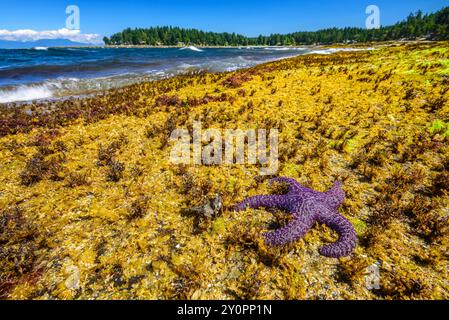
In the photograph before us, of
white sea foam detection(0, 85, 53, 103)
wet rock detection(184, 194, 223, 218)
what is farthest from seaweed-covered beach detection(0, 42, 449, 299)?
white sea foam detection(0, 85, 53, 103)

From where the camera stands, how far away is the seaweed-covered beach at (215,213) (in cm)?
478

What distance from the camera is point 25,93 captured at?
882 inches

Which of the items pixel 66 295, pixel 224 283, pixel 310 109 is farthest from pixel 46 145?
pixel 310 109

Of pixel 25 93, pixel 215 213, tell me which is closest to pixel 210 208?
pixel 215 213

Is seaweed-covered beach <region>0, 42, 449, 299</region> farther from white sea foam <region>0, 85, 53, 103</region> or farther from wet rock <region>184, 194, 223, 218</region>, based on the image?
white sea foam <region>0, 85, 53, 103</region>

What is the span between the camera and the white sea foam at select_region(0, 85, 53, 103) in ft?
69.3

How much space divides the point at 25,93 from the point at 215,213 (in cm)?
2545

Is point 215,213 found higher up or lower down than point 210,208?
lower down

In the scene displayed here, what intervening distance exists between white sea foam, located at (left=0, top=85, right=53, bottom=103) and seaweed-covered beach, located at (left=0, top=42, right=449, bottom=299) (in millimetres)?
10160

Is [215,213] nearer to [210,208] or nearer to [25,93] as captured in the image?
[210,208]

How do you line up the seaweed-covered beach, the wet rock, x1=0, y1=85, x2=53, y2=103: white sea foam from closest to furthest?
the seaweed-covered beach
the wet rock
x1=0, y1=85, x2=53, y2=103: white sea foam

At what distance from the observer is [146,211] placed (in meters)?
6.69

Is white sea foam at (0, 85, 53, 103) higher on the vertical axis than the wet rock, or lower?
higher

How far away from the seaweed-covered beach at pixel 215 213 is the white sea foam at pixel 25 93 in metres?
10.2
